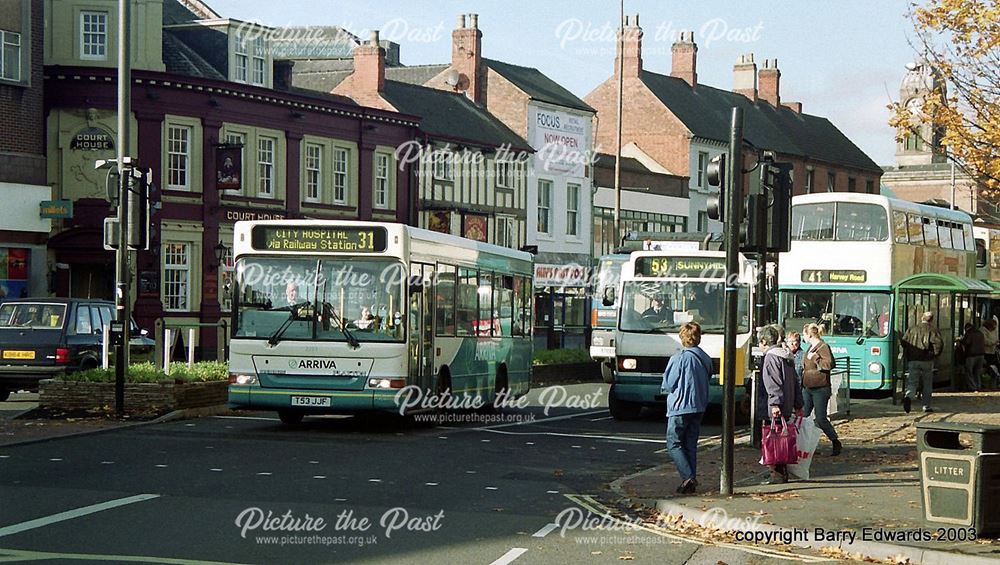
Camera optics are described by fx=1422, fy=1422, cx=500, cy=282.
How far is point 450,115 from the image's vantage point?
181 ft

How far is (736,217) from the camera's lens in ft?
45.0

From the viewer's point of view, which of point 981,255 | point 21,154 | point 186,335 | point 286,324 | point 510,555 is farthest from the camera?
point 186,335

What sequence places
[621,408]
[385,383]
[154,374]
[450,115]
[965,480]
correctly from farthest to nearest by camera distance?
[450,115], [621,408], [154,374], [385,383], [965,480]

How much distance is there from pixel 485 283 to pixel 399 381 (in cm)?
460

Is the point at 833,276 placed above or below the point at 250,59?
below

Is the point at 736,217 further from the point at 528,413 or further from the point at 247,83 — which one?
the point at 247,83

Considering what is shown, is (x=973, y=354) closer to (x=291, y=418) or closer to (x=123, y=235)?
(x=291, y=418)

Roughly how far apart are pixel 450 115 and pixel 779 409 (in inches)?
1635

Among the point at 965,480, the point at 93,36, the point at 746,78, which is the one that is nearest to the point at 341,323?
the point at 965,480

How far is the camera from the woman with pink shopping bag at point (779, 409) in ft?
47.7

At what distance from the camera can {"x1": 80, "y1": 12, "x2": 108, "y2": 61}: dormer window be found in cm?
4022

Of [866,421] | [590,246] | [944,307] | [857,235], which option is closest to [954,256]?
[944,307]

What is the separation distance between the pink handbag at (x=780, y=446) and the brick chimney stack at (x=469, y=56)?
45.6 metres

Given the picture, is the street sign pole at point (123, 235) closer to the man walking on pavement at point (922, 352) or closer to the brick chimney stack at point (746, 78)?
the man walking on pavement at point (922, 352)
